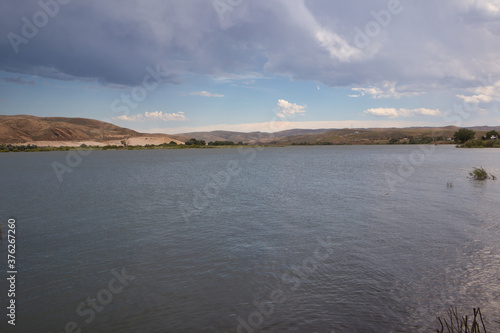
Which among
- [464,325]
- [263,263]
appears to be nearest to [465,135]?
[263,263]

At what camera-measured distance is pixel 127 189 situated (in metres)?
31.6

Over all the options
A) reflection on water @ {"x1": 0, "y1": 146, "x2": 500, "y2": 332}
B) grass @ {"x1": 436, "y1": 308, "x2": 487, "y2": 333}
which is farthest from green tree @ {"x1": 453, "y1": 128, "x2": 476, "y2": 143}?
grass @ {"x1": 436, "y1": 308, "x2": 487, "y2": 333}

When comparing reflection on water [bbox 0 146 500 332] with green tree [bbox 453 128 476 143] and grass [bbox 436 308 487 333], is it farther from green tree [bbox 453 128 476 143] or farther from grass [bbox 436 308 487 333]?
green tree [bbox 453 128 476 143]

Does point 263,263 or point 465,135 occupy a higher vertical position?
point 465,135

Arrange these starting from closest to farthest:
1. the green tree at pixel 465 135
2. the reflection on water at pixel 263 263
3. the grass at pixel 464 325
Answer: the grass at pixel 464 325 < the reflection on water at pixel 263 263 < the green tree at pixel 465 135

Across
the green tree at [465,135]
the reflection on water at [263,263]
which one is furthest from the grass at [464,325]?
the green tree at [465,135]

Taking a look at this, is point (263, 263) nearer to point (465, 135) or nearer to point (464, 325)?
point (464, 325)

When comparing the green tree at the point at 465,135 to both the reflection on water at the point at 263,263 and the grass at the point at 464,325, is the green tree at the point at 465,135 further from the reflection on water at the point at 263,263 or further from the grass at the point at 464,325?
the grass at the point at 464,325

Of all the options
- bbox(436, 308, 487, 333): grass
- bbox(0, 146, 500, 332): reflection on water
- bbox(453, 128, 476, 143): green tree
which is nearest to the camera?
bbox(436, 308, 487, 333): grass

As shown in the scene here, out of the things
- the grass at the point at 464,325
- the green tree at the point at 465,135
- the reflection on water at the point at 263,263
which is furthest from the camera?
the green tree at the point at 465,135

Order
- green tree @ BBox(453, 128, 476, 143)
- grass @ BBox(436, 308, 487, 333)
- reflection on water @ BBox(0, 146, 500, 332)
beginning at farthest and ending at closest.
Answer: green tree @ BBox(453, 128, 476, 143) < reflection on water @ BBox(0, 146, 500, 332) < grass @ BBox(436, 308, 487, 333)

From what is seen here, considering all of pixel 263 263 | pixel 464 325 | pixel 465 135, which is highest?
pixel 465 135

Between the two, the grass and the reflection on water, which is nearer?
the grass

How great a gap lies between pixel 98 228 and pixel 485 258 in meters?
17.6
